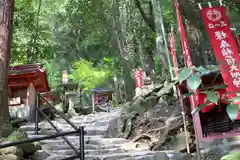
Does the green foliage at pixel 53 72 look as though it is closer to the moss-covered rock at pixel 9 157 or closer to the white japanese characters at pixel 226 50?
the white japanese characters at pixel 226 50

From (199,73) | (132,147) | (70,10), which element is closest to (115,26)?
(70,10)

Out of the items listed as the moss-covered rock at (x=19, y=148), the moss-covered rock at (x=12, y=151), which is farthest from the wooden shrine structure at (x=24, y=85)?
the moss-covered rock at (x=12, y=151)

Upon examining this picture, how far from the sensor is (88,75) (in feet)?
81.5

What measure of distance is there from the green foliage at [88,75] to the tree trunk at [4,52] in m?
17.7

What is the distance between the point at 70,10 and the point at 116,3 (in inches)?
191

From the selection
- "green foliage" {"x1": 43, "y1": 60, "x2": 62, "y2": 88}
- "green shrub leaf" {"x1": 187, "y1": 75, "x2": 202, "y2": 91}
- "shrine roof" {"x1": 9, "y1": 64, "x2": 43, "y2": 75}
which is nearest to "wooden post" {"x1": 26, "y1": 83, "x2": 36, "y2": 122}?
"shrine roof" {"x1": 9, "y1": 64, "x2": 43, "y2": 75}

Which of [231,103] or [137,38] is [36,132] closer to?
[231,103]

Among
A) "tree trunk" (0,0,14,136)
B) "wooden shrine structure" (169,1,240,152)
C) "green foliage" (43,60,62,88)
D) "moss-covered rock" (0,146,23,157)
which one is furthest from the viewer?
"green foliage" (43,60,62,88)

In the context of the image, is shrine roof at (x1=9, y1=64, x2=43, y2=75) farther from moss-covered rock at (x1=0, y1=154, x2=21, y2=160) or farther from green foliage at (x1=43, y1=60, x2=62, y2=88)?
green foliage at (x1=43, y1=60, x2=62, y2=88)

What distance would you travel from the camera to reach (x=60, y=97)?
21.2 m

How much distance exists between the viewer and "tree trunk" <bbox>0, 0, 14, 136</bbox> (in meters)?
6.37

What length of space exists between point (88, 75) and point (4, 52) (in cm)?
1818

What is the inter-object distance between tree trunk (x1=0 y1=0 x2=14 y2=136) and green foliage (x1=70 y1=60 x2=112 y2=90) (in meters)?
17.7

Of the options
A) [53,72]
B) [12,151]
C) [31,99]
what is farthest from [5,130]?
[53,72]
